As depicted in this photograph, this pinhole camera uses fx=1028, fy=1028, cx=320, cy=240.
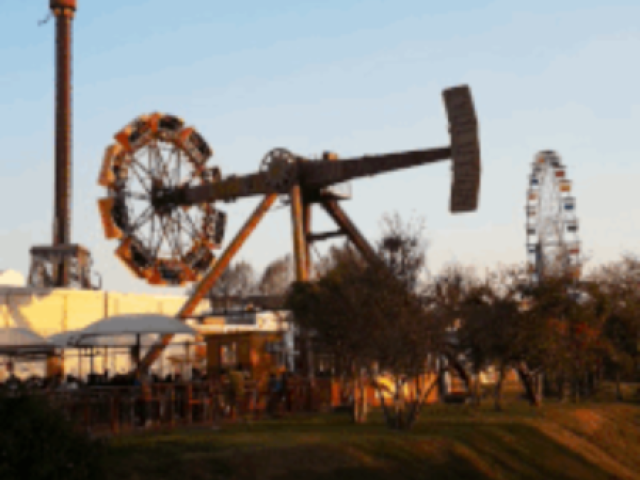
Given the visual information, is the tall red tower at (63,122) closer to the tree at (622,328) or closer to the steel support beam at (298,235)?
the steel support beam at (298,235)

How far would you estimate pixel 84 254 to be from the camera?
51.2m

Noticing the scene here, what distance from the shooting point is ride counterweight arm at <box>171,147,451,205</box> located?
36.5 metres

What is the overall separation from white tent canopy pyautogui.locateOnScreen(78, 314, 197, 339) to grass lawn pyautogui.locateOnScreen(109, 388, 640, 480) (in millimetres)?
3291

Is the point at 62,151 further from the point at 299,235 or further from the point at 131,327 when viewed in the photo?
the point at 131,327

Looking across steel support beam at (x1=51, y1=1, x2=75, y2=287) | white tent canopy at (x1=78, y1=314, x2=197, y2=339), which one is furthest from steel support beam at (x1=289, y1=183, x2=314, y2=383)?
steel support beam at (x1=51, y1=1, x2=75, y2=287)

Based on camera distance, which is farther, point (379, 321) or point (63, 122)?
point (63, 122)

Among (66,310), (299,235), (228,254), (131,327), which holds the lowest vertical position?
(131,327)

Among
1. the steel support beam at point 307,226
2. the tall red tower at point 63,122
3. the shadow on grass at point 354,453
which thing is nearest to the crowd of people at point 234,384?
the shadow on grass at point 354,453

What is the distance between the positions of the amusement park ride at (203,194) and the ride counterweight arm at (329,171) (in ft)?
0.12

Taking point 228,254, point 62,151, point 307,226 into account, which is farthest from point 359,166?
point 62,151

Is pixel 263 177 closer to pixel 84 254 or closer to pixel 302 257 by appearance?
pixel 302 257

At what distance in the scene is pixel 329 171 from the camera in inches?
1515

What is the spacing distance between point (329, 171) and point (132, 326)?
1358cm

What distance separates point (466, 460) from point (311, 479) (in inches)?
208
